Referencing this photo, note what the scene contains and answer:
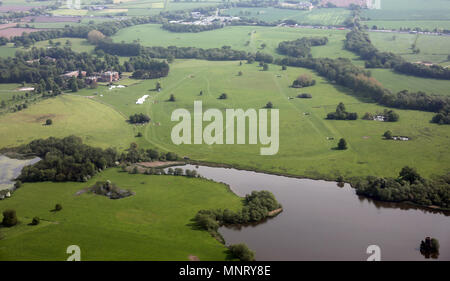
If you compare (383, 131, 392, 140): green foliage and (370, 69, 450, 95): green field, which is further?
(370, 69, 450, 95): green field

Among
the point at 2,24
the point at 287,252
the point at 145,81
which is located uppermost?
the point at 2,24

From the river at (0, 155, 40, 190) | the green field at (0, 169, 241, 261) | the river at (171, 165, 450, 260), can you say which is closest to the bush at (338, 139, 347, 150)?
the river at (171, 165, 450, 260)

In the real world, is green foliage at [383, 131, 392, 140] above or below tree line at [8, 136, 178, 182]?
above

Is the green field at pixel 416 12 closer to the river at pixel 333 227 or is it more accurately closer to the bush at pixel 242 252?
the river at pixel 333 227

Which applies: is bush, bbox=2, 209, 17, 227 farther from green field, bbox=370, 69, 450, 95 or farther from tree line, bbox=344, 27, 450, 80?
tree line, bbox=344, 27, 450, 80

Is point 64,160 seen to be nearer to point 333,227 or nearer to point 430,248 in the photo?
point 333,227

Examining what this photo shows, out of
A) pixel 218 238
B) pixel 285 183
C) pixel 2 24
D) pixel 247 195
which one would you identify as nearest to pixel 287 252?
pixel 218 238

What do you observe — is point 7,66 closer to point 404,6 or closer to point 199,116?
point 199,116
